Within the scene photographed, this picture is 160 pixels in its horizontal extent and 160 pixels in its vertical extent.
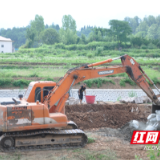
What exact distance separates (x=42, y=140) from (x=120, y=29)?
61882 mm

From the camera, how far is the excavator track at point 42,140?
782 centimetres

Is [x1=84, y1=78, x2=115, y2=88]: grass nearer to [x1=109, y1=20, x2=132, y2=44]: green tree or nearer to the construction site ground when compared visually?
the construction site ground

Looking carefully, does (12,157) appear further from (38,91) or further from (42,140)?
(38,91)

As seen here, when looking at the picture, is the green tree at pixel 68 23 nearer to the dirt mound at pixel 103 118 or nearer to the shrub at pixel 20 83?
the shrub at pixel 20 83

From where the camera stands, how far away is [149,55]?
157ft

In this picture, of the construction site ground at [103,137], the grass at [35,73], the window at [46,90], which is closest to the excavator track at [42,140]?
the construction site ground at [103,137]

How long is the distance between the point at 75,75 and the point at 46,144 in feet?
8.32

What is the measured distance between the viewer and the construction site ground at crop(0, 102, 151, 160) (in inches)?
292

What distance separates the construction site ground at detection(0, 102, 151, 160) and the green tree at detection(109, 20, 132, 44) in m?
49.2

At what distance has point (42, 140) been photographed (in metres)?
8.05

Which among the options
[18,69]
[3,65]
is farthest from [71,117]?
[3,65]

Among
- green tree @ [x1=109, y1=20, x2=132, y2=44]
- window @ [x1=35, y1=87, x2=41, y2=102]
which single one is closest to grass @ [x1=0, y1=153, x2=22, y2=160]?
window @ [x1=35, y1=87, x2=41, y2=102]

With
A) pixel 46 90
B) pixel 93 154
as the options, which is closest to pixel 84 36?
pixel 46 90

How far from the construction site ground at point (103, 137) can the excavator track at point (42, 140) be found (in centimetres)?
26
